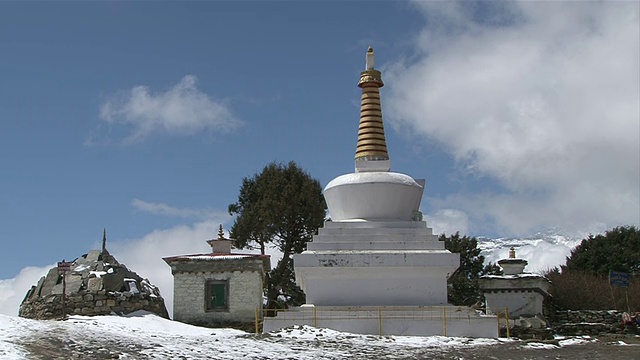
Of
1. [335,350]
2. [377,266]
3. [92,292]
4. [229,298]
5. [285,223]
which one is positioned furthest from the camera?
[285,223]

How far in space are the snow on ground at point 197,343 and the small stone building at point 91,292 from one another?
329 centimetres

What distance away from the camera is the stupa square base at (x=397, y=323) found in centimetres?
1969

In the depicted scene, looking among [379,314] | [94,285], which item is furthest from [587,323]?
[94,285]

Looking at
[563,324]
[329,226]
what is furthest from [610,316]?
[329,226]

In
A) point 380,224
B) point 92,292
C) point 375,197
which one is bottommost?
point 92,292

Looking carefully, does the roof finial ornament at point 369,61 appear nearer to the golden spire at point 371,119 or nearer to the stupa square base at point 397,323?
the golden spire at point 371,119

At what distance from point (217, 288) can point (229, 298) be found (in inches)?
20.3

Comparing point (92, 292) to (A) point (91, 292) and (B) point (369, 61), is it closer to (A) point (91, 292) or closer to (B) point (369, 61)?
(A) point (91, 292)

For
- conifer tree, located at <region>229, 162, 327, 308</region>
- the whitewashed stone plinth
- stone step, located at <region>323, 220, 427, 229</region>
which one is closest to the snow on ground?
the whitewashed stone plinth

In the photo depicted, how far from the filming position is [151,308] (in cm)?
2445

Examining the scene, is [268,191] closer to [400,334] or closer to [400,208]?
[400,208]

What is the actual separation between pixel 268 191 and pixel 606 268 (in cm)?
1978

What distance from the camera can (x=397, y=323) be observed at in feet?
65.0

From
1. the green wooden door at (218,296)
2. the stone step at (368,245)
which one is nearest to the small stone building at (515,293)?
the stone step at (368,245)
